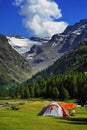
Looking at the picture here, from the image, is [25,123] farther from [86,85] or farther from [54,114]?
[86,85]

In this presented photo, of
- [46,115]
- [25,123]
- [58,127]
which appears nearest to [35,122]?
[25,123]

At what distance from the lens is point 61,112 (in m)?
71.7

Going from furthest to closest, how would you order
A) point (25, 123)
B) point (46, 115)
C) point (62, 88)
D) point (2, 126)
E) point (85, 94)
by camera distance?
point (62, 88), point (85, 94), point (46, 115), point (25, 123), point (2, 126)

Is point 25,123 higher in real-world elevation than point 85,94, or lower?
lower

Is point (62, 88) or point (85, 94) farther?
point (62, 88)

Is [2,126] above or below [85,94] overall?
below

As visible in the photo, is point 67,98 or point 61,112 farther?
point 67,98

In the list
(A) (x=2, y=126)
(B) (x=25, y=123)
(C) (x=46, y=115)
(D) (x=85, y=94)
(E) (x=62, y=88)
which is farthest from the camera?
(E) (x=62, y=88)

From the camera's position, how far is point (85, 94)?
18638 cm

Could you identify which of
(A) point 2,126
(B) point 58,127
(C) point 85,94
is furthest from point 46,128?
(C) point 85,94

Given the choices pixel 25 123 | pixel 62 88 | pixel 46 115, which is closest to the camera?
pixel 25 123

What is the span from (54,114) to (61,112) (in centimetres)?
152

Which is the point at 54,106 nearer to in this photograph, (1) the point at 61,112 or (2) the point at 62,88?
(1) the point at 61,112

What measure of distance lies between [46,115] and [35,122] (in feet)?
52.0
